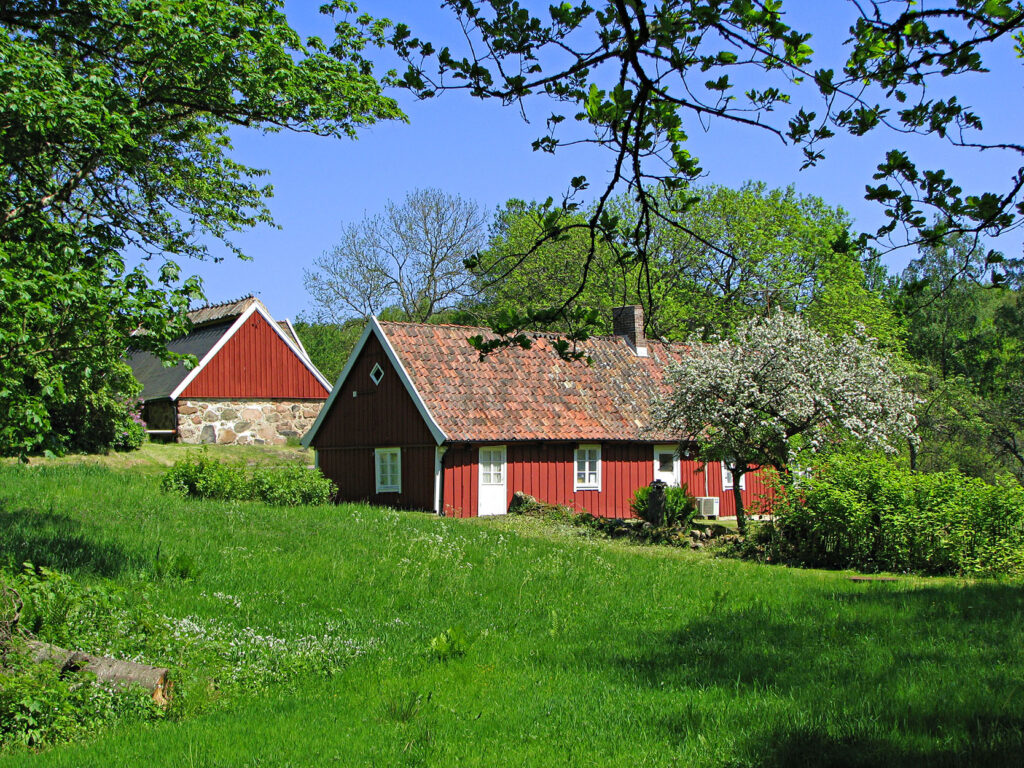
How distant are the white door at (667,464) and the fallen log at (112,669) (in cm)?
2147

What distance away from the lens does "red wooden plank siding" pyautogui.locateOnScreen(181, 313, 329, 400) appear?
98.9 feet

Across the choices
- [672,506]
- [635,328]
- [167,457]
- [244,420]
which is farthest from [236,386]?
[672,506]

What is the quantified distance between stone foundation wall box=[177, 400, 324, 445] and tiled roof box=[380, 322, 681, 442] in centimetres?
743

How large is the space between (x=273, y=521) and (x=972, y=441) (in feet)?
110

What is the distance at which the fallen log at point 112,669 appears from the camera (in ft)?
21.4

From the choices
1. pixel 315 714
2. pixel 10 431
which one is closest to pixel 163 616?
pixel 10 431

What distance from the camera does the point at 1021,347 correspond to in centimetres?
3916

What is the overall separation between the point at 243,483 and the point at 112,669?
46.5ft

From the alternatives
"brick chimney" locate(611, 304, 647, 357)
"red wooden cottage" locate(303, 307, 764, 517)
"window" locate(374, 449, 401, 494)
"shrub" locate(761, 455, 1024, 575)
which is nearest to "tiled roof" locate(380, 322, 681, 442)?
"red wooden cottage" locate(303, 307, 764, 517)

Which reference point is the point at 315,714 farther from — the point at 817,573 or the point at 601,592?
the point at 817,573

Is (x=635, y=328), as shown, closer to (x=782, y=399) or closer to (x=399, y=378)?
(x=399, y=378)

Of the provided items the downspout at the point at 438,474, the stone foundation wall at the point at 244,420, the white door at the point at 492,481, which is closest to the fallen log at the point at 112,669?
the downspout at the point at 438,474

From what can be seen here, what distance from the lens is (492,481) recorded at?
23.5m

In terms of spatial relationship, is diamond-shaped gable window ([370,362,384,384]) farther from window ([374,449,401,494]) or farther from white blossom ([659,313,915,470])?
white blossom ([659,313,915,470])
